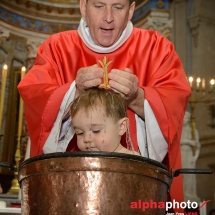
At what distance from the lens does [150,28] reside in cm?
670

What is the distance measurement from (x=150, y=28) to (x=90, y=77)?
16.9 feet

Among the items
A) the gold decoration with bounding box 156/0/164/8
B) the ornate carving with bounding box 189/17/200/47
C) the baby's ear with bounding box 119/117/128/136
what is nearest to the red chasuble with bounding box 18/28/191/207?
the baby's ear with bounding box 119/117/128/136

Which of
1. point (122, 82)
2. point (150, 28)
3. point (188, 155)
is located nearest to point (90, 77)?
point (122, 82)

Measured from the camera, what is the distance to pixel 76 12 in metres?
7.62

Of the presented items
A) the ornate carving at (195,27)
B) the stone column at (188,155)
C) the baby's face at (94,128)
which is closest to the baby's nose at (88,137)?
the baby's face at (94,128)

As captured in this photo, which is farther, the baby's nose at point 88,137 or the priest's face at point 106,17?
the priest's face at point 106,17

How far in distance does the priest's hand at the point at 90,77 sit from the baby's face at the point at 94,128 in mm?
172

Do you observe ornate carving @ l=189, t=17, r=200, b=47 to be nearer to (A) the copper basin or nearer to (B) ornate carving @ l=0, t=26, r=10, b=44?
(B) ornate carving @ l=0, t=26, r=10, b=44

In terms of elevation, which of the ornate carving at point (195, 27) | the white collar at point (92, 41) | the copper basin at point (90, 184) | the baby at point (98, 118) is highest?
the ornate carving at point (195, 27)

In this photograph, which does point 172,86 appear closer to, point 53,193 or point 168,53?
point 168,53

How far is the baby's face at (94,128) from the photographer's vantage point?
1534 millimetres

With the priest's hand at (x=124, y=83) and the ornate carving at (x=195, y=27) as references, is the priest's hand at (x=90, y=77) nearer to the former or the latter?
the priest's hand at (x=124, y=83)

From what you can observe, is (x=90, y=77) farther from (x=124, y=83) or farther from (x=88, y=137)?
(x=88, y=137)

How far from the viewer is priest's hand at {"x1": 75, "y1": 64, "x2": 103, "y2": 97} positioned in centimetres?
169
